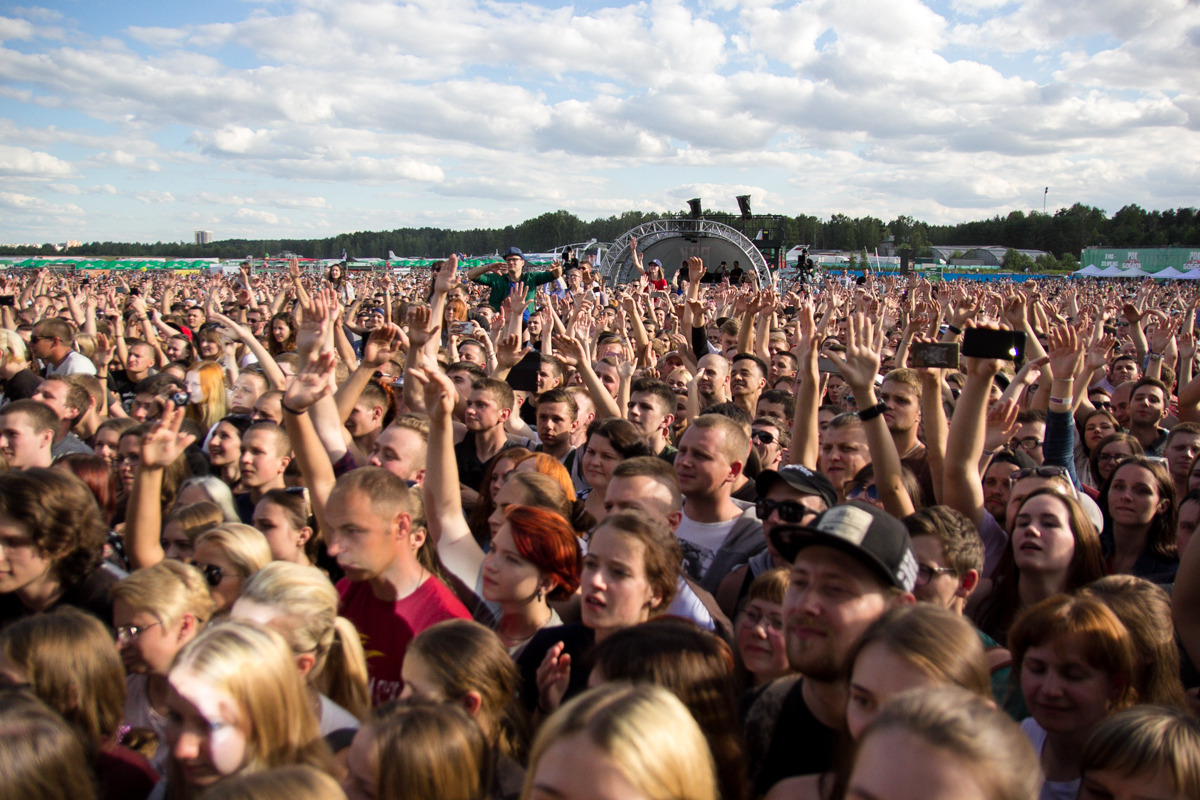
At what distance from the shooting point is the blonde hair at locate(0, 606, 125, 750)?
2.25 meters

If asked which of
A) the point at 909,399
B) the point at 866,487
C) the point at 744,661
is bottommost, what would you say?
the point at 744,661

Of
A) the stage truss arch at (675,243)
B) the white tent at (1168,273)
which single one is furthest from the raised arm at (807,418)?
the white tent at (1168,273)

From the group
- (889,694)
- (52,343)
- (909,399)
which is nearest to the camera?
(889,694)

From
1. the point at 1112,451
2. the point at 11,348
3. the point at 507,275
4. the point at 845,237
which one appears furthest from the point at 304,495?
the point at 845,237

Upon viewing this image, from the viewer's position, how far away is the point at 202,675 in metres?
1.99

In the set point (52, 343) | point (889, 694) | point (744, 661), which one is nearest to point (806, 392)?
point (744, 661)

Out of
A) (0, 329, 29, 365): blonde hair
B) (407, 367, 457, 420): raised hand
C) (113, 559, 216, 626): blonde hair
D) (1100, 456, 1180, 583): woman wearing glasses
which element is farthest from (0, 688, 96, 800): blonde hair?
(0, 329, 29, 365): blonde hair

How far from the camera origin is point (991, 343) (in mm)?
3584

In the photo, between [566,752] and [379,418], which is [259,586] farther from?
[379,418]

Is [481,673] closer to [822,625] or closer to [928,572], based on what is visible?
[822,625]

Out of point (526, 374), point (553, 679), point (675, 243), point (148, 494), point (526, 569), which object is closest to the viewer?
point (553, 679)

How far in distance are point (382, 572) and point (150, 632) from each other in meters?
0.78

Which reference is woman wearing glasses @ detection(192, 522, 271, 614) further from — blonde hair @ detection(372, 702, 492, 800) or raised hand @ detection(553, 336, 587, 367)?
raised hand @ detection(553, 336, 587, 367)

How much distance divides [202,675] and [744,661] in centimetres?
163
